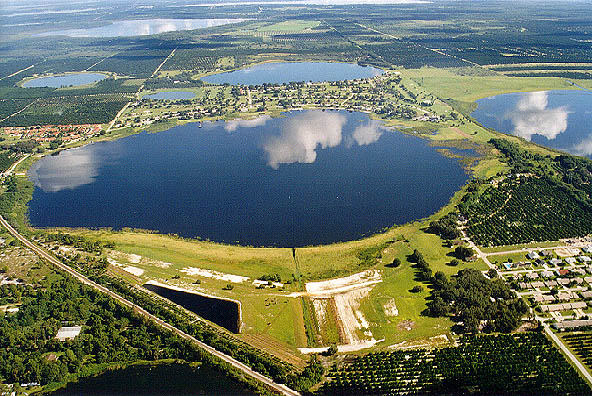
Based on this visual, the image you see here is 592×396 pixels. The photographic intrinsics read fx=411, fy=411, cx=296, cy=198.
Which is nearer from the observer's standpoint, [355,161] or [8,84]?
[355,161]

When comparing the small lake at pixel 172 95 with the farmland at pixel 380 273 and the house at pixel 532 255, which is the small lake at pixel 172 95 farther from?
the house at pixel 532 255

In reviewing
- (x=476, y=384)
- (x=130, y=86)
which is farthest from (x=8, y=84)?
(x=476, y=384)

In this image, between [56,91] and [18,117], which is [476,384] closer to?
[18,117]

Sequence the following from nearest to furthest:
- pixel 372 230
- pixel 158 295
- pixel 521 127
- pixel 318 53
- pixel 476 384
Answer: pixel 476 384, pixel 158 295, pixel 372 230, pixel 521 127, pixel 318 53

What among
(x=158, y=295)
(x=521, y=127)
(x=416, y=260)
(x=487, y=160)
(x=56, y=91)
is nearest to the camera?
(x=158, y=295)

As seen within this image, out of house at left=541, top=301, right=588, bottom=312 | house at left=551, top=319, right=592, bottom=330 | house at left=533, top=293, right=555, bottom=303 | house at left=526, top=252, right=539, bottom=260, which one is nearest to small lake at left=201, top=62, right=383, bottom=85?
house at left=526, top=252, right=539, bottom=260

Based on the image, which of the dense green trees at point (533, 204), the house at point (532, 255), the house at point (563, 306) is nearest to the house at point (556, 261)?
the house at point (532, 255)

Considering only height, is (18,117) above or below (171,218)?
above
